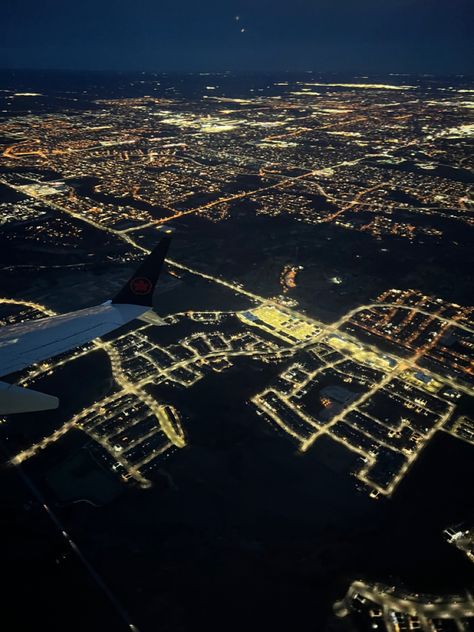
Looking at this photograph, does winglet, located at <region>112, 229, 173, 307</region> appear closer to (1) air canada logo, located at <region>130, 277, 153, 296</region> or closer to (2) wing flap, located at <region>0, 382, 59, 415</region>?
(1) air canada logo, located at <region>130, 277, 153, 296</region>

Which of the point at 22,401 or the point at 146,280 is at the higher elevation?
the point at 146,280

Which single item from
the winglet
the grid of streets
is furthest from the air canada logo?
the grid of streets

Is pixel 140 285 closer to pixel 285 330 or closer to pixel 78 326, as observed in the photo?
pixel 78 326

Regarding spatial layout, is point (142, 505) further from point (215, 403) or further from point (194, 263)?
point (194, 263)

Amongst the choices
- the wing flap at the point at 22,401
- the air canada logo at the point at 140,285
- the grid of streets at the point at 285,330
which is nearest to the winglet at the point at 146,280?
the air canada logo at the point at 140,285

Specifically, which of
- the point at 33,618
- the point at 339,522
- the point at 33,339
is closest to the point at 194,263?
the point at 33,339

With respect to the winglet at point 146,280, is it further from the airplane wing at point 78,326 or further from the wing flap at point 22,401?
the wing flap at point 22,401

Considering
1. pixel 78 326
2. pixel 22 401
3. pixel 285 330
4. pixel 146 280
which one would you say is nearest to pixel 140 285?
pixel 146 280

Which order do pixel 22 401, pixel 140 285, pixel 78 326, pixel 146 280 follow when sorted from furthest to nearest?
pixel 140 285 → pixel 146 280 → pixel 78 326 → pixel 22 401
